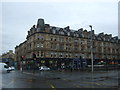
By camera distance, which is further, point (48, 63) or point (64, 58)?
point (64, 58)

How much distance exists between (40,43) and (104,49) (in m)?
36.1

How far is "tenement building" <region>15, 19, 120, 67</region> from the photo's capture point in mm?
59250

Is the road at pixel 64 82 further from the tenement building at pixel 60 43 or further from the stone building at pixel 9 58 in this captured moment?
the stone building at pixel 9 58

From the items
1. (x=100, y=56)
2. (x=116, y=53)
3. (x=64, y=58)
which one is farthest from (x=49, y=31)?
(x=116, y=53)

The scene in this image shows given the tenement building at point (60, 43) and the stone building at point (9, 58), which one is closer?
the tenement building at point (60, 43)

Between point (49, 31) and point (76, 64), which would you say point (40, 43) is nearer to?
point (49, 31)

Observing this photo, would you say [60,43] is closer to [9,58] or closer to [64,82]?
[64,82]

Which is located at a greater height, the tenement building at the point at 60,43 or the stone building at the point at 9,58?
the tenement building at the point at 60,43

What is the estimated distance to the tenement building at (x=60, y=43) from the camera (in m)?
59.2

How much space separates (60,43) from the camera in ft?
208

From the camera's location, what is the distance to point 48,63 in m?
58.2


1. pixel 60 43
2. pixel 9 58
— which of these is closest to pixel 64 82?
pixel 60 43

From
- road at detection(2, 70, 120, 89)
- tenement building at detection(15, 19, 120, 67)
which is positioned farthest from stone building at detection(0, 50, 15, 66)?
road at detection(2, 70, 120, 89)

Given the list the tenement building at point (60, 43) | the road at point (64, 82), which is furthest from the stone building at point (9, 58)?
the road at point (64, 82)
